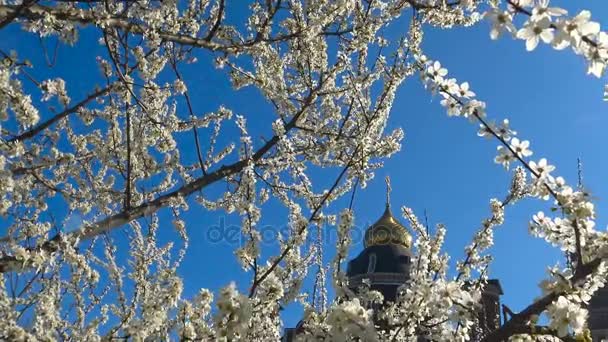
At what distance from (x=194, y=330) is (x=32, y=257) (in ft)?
4.98

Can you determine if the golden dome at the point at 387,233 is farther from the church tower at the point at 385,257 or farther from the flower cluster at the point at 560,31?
the flower cluster at the point at 560,31

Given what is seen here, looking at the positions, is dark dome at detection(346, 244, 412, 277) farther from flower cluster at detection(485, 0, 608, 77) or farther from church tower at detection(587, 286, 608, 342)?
flower cluster at detection(485, 0, 608, 77)

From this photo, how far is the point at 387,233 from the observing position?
141ft

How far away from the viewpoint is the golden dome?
140 feet

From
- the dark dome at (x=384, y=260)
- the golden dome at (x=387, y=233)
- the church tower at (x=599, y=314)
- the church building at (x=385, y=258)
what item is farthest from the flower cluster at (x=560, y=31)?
the golden dome at (x=387, y=233)

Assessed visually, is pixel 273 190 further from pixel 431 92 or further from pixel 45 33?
pixel 431 92

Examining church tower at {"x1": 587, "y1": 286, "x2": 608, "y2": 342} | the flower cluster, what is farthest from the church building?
the flower cluster

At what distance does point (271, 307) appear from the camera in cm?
393

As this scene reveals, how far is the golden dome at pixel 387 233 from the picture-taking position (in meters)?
42.8

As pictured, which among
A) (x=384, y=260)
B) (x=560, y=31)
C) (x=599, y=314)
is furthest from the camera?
(x=384, y=260)

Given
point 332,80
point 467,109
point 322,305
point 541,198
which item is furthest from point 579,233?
point 332,80

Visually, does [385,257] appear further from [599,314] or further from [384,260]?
[599,314]

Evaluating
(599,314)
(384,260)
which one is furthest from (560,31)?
(384,260)

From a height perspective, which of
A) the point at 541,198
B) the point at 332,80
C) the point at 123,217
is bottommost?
the point at 541,198
